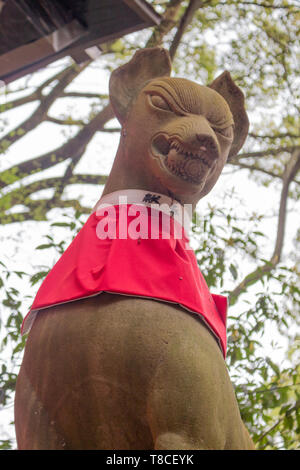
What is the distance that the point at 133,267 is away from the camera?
5.72ft

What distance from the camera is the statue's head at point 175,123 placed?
197 centimetres

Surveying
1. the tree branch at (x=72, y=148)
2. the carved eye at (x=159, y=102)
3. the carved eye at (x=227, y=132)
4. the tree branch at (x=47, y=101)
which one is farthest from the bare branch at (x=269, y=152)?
the carved eye at (x=159, y=102)

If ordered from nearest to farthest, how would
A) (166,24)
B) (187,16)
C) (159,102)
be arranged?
(159,102)
(187,16)
(166,24)

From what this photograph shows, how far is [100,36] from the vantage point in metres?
2.36

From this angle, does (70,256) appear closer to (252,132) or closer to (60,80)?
(60,80)

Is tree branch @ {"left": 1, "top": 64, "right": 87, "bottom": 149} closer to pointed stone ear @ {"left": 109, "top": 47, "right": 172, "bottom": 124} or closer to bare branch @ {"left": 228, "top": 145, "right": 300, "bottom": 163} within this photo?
bare branch @ {"left": 228, "top": 145, "right": 300, "bottom": 163}

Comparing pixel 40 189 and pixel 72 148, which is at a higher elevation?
pixel 72 148

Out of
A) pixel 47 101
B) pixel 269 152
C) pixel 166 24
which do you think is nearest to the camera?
pixel 166 24

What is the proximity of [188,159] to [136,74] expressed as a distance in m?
0.69

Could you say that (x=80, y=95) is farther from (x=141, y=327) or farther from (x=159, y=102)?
(x=141, y=327)

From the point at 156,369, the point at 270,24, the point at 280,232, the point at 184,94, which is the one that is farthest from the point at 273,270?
the point at 270,24

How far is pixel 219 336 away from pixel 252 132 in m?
4.85

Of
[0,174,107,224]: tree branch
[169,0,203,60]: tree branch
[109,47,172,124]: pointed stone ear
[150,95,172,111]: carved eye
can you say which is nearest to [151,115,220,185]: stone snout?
[150,95,172,111]: carved eye

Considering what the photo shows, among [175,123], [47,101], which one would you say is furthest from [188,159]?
[47,101]
